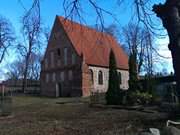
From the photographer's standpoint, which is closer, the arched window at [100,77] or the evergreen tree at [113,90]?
the evergreen tree at [113,90]

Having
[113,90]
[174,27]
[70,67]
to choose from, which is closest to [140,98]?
[113,90]

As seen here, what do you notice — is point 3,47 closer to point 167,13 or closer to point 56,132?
point 56,132

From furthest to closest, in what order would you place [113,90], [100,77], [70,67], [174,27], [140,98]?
[100,77]
[70,67]
[113,90]
[140,98]
[174,27]

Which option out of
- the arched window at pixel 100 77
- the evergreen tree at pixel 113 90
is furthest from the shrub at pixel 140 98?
the arched window at pixel 100 77

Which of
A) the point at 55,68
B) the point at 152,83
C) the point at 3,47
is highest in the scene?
the point at 3,47

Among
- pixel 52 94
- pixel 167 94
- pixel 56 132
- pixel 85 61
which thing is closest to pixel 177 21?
pixel 56 132

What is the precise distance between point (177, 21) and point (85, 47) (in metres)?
42.6

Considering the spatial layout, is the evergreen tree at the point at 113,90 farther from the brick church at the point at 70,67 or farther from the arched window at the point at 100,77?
the arched window at the point at 100,77

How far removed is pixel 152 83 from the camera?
28656mm

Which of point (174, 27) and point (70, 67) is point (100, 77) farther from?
point (174, 27)

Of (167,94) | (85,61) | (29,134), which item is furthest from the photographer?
(85,61)

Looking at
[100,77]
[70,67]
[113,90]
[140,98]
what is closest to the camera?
[140,98]

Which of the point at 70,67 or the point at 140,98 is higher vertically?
the point at 70,67

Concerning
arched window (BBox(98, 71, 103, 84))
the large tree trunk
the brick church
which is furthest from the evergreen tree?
arched window (BBox(98, 71, 103, 84))
